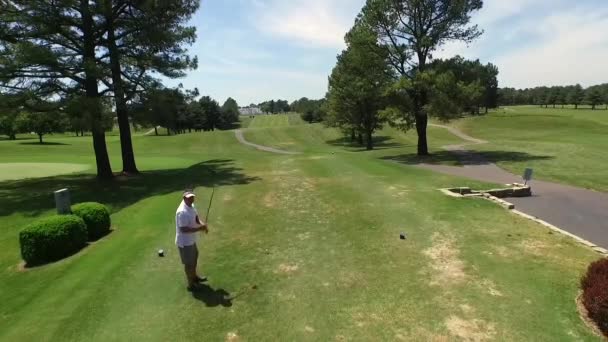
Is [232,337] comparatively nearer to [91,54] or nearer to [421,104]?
[91,54]

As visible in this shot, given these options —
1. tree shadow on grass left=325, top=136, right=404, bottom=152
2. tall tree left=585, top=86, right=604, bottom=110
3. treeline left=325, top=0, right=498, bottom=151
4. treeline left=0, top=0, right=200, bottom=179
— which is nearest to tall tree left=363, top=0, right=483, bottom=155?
treeline left=325, top=0, right=498, bottom=151

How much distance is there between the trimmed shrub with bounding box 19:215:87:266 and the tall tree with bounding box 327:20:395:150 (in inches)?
948

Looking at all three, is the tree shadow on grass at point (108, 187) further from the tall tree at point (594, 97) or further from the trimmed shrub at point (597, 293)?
the tall tree at point (594, 97)

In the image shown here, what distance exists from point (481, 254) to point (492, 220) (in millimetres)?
3313

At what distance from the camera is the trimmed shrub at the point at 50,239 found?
11.1 metres

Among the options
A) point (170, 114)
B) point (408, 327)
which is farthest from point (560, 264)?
point (170, 114)

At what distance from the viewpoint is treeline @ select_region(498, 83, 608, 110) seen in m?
123

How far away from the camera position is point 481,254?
9.97m

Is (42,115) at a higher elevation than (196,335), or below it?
higher

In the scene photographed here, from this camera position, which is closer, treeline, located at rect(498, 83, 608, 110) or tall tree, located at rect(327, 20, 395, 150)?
tall tree, located at rect(327, 20, 395, 150)

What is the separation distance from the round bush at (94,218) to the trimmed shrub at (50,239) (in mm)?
848

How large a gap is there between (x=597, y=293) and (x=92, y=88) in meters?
22.5

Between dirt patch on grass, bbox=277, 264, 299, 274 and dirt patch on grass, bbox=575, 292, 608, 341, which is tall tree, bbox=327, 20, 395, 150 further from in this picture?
dirt patch on grass, bbox=575, 292, 608, 341

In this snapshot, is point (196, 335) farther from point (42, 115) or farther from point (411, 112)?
point (411, 112)
